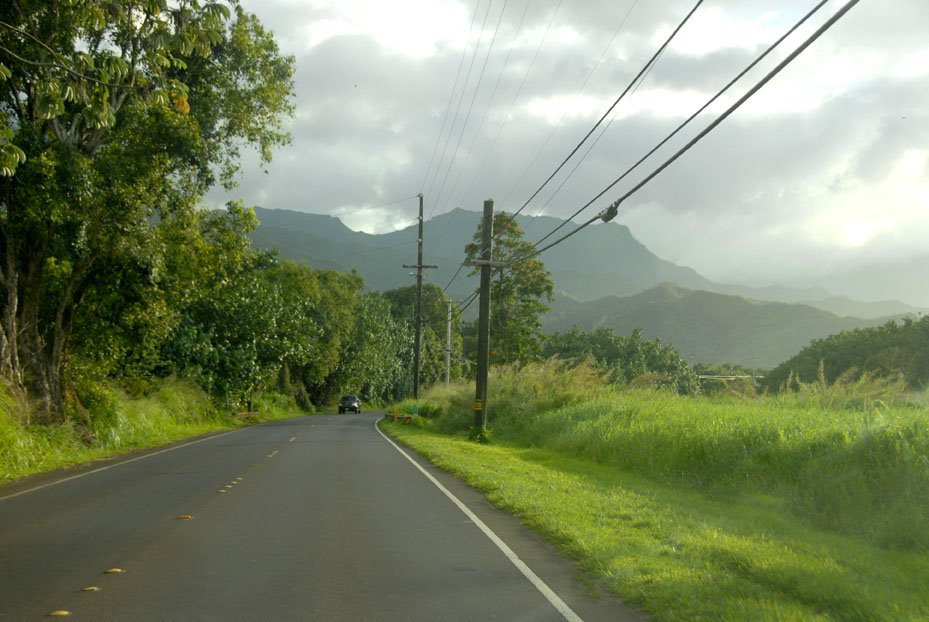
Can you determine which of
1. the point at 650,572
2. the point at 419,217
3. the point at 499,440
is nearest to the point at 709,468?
the point at 650,572

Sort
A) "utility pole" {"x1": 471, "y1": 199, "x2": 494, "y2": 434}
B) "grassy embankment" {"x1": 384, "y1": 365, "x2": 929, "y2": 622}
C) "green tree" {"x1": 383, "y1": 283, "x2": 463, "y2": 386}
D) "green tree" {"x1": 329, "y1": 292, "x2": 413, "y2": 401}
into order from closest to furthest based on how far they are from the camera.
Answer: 1. "grassy embankment" {"x1": 384, "y1": 365, "x2": 929, "y2": 622}
2. "utility pole" {"x1": 471, "y1": 199, "x2": 494, "y2": 434}
3. "green tree" {"x1": 329, "y1": 292, "x2": 413, "y2": 401}
4. "green tree" {"x1": 383, "y1": 283, "x2": 463, "y2": 386}

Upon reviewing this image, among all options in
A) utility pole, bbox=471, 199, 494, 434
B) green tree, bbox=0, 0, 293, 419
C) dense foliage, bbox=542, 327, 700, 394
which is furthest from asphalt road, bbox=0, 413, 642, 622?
dense foliage, bbox=542, 327, 700, 394

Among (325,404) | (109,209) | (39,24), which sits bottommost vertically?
(325,404)

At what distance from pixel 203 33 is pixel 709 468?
11.0 metres

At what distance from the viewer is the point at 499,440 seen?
2850cm

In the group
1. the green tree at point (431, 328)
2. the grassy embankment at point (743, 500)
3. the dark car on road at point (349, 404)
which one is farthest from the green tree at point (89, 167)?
the green tree at point (431, 328)

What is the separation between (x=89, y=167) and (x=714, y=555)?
55.2 feet

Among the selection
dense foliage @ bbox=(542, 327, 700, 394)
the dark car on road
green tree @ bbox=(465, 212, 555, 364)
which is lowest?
the dark car on road

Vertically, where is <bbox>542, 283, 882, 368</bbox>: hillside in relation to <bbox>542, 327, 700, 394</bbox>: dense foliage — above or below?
above

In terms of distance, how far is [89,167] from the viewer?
63.4 ft

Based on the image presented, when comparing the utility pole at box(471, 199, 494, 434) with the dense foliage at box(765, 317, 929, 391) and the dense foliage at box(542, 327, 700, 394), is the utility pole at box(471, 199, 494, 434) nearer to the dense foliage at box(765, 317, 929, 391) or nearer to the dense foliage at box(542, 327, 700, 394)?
the dense foliage at box(765, 317, 929, 391)

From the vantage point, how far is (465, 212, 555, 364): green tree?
182ft

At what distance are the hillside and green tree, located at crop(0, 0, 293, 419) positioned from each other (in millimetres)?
130941

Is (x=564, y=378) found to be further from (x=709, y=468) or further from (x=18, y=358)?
(x=18, y=358)
